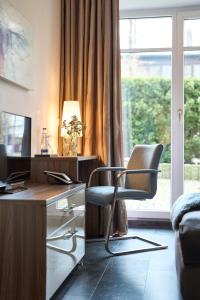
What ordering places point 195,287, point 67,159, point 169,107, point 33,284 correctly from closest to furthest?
point 33,284, point 195,287, point 67,159, point 169,107

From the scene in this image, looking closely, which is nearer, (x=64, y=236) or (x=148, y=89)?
(x=64, y=236)

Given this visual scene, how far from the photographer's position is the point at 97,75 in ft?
12.8

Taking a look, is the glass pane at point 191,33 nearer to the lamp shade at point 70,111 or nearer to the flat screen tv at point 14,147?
the lamp shade at point 70,111

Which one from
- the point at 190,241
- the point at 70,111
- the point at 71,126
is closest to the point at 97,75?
the point at 70,111

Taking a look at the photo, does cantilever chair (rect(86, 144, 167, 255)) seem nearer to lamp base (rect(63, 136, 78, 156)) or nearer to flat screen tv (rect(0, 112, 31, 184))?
lamp base (rect(63, 136, 78, 156))

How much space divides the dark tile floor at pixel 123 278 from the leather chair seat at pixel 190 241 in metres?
0.35

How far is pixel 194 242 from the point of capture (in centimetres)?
200

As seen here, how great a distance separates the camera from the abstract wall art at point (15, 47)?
253 cm

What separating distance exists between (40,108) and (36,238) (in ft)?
5.72

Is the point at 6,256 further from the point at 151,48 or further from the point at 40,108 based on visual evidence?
the point at 151,48

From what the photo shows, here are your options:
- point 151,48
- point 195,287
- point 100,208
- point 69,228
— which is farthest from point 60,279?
point 151,48

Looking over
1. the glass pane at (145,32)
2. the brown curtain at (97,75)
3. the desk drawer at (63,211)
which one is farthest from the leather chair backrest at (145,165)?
the glass pane at (145,32)

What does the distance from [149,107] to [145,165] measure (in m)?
1.11

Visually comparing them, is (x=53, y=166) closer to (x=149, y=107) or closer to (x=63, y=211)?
(x=63, y=211)
